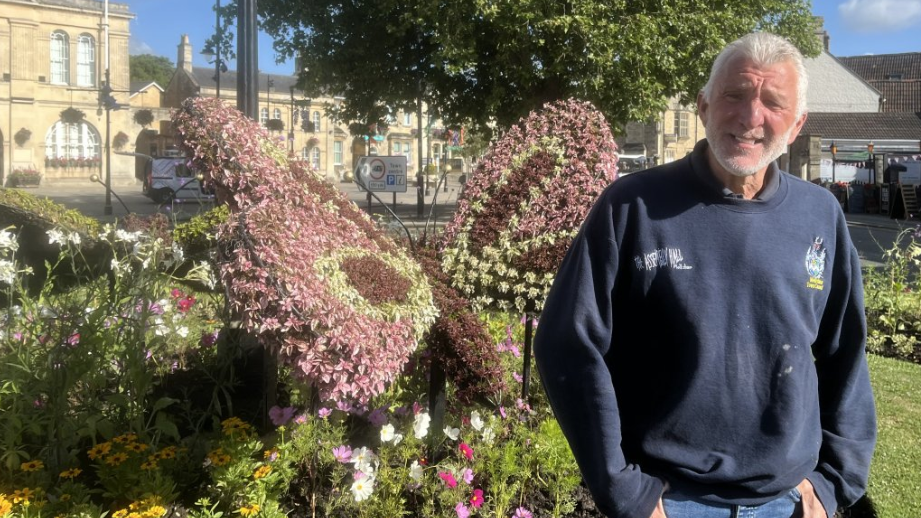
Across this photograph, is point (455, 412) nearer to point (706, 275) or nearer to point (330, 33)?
point (706, 275)

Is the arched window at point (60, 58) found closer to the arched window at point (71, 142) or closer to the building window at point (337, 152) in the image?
the arched window at point (71, 142)

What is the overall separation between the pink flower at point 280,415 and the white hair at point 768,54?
2.10 m

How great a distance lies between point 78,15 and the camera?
51.8m

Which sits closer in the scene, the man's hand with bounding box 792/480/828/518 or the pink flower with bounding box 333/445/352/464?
the man's hand with bounding box 792/480/828/518

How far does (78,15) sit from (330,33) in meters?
40.0

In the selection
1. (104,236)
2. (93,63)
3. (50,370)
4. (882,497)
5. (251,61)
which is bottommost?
(882,497)

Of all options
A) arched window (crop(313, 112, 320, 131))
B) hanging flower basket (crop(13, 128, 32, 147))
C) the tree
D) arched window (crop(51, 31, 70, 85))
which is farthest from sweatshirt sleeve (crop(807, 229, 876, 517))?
the tree

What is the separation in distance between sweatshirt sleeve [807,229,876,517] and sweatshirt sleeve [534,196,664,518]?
1.64ft

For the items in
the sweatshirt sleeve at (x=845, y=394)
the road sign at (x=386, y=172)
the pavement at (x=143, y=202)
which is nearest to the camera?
the sweatshirt sleeve at (x=845, y=394)

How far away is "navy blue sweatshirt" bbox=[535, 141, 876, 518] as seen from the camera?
1.72 meters

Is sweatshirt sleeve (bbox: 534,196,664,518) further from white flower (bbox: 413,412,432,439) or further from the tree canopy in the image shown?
the tree canopy

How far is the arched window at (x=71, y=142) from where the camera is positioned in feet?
168

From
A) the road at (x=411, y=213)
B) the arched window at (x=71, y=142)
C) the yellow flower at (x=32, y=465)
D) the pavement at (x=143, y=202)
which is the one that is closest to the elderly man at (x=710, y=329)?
the yellow flower at (x=32, y=465)

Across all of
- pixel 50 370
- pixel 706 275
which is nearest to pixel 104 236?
pixel 50 370
